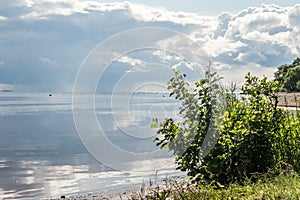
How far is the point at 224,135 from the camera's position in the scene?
265 inches

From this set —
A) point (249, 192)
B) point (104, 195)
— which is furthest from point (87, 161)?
point (249, 192)

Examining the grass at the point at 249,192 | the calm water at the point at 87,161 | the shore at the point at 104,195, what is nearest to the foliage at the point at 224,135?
the calm water at the point at 87,161

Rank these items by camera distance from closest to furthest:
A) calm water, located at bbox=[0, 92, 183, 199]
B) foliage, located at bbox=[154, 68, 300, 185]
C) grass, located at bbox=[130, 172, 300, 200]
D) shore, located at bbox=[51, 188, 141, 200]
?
grass, located at bbox=[130, 172, 300, 200] < foliage, located at bbox=[154, 68, 300, 185] < calm water, located at bbox=[0, 92, 183, 199] < shore, located at bbox=[51, 188, 141, 200]

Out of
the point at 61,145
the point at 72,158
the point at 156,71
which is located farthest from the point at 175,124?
the point at 61,145

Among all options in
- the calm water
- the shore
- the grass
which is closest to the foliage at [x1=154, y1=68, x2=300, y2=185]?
the calm water

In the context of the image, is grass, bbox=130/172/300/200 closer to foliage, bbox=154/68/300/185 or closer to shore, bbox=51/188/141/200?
foliage, bbox=154/68/300/185

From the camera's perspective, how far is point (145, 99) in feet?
22.9

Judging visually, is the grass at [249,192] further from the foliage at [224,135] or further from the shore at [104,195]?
the shore at [104,195]

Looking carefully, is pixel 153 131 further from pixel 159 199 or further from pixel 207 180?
pixel 159 199

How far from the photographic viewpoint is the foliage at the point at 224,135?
263 inches

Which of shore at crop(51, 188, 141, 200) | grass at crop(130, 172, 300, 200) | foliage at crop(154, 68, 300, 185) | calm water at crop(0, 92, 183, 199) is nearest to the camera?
grass at crop(130, 172, 300, 200)

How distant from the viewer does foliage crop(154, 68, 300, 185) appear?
6691 mm

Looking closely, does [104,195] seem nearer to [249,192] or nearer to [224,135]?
[224,135]

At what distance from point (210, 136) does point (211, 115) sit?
1.18 ft
